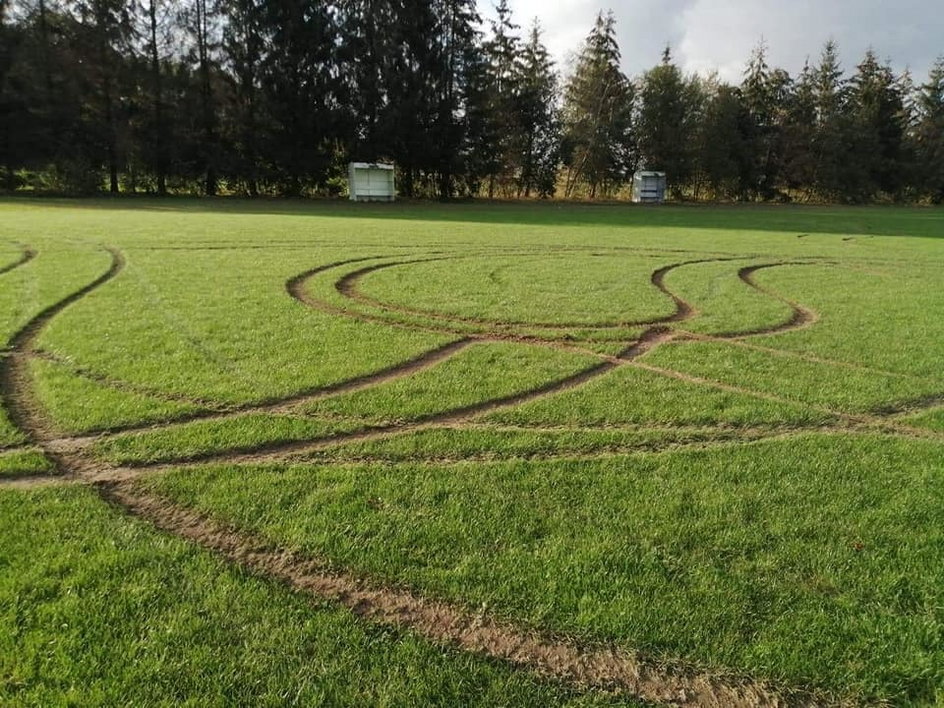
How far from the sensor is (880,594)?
327cm

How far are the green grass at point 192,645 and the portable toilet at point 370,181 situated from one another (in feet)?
140

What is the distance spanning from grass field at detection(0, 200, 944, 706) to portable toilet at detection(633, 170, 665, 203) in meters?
45.0

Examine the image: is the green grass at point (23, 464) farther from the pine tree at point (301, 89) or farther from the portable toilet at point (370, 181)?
the pine tree at point (301, 89)

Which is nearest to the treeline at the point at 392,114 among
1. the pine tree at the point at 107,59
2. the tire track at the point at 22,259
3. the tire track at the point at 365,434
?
the pine tree at the point at 107,59

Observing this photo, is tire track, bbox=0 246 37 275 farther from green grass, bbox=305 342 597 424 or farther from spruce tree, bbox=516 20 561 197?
spruce tree, bbox=516 20 561 197

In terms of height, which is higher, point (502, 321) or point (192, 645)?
point (502, 321)

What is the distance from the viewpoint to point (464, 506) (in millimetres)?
3973

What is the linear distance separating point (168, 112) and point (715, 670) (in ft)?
166

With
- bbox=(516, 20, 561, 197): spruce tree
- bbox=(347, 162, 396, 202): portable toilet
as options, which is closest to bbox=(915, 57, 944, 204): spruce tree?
bbox=(516, 20, 561, 197): spruce tree

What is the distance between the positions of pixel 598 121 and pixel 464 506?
5452 centimetres

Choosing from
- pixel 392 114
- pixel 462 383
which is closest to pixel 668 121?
pixel 392 114

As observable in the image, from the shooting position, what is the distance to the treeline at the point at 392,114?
4184 cm

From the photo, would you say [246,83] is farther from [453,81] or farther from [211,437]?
[211,437]

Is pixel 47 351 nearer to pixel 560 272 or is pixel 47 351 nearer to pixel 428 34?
pixel 560 272
